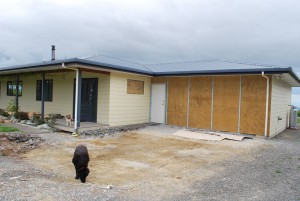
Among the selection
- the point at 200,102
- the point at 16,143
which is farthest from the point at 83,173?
the point at 200,102

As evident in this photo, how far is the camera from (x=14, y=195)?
3537 millimetres

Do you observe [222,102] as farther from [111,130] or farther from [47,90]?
[47,90]

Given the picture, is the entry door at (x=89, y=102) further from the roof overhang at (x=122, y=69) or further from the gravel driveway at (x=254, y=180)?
the gravel driveway at (x=254, y=180)

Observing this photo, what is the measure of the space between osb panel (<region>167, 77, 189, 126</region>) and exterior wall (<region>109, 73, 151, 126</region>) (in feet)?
3.99

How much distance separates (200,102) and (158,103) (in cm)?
234

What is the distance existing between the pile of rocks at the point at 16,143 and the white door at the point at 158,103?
6117 mm

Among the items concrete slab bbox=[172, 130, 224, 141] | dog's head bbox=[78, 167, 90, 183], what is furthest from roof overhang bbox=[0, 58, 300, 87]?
dog's head bbox=[78, 167, 90, 183]

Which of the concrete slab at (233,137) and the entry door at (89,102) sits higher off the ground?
the entry door at (89,102)

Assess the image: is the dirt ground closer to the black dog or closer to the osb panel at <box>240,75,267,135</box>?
the black dog

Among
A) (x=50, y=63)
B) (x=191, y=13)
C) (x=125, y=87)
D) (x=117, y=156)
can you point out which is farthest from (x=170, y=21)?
(x=117, y=156)

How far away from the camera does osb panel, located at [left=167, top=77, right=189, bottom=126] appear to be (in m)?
12.1

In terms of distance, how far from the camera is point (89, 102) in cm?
1168

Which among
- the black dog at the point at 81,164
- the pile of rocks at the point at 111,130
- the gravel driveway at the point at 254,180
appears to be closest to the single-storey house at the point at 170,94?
the pile of rocks at the point at 111,130

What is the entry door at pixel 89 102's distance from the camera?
1151 centimetres
